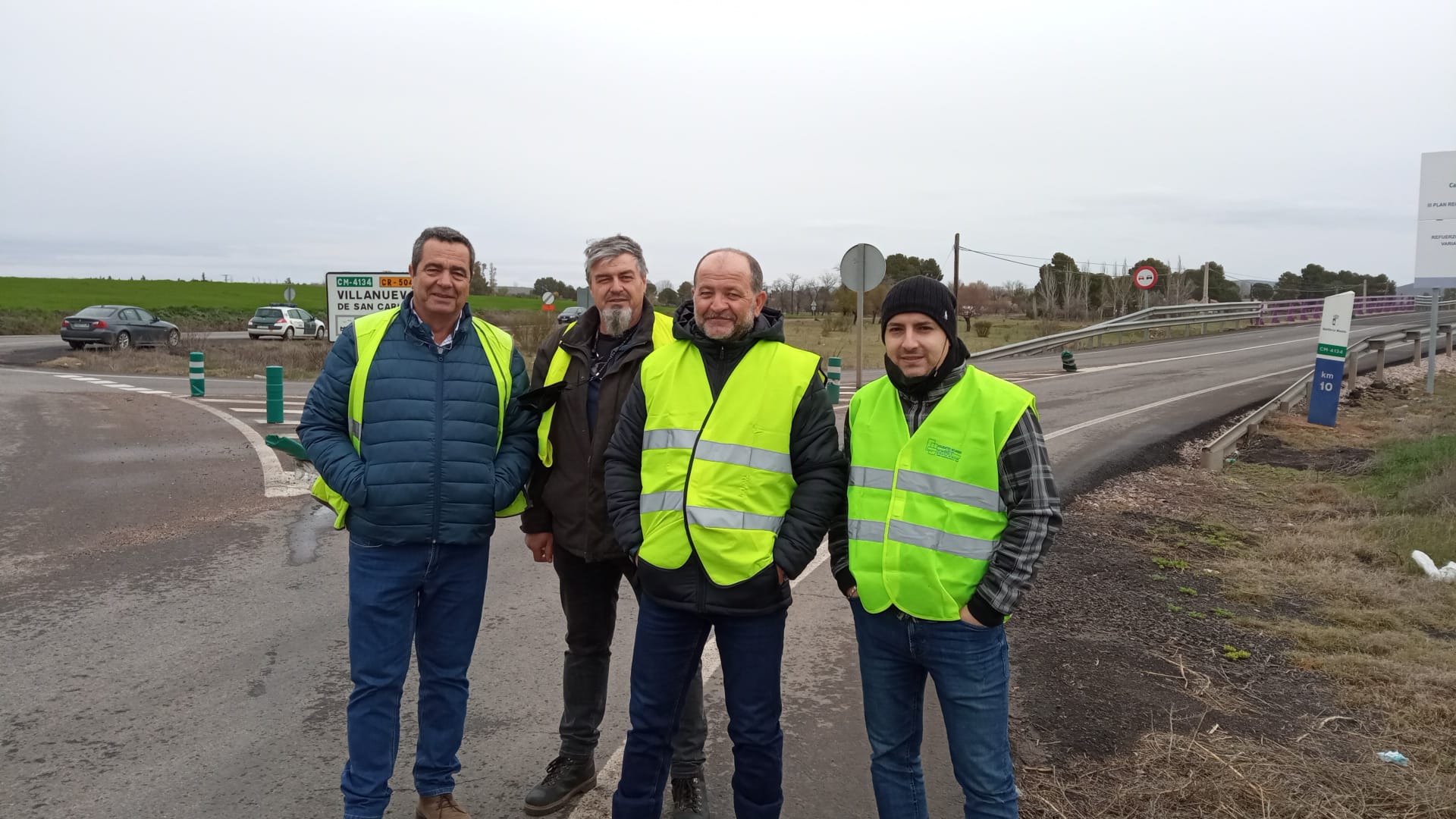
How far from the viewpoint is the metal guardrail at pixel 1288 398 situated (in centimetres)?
1065

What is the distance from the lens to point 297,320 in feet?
119

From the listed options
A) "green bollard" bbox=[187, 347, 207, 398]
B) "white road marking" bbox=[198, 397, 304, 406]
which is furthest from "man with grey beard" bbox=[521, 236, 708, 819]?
"green bollard" bbox=[187, 347, 207, 398]

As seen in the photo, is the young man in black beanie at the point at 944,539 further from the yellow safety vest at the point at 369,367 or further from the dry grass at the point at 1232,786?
the yellow safety vest at the point at 369,367

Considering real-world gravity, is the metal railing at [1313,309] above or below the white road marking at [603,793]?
above

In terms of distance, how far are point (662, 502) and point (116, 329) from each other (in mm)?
30163

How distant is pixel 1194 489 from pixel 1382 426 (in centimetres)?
642

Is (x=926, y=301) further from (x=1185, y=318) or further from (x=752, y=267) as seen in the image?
(x=1185, y=318)

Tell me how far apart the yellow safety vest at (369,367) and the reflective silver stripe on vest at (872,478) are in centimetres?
127

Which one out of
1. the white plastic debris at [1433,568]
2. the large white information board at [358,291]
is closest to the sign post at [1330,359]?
the white plastic debris at [1433,568]

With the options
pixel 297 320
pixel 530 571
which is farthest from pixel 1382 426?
pixel 297 320

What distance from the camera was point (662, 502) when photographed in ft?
9.68

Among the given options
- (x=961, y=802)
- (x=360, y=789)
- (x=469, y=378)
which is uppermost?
(x=469, y=378)

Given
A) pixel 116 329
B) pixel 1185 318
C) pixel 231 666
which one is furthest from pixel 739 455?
pixel 1185 318

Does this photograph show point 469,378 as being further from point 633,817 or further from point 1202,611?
point 1202,611
